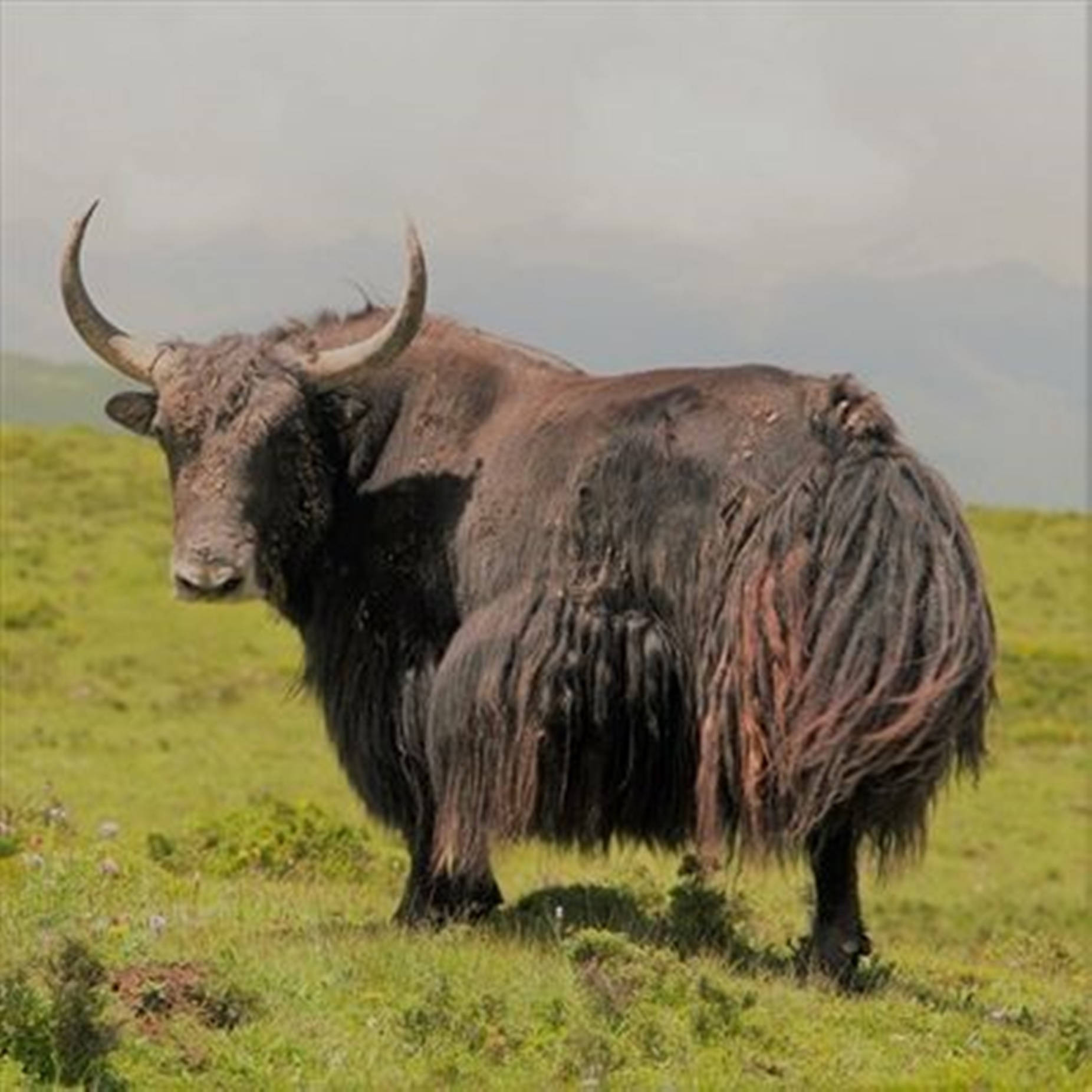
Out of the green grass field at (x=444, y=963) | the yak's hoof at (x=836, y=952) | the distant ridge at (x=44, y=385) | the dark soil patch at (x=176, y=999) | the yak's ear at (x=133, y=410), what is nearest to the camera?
the green grass field at (x=444, y=963)

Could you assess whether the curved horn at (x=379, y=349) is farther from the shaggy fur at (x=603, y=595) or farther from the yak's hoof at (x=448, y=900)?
the yak's hoof at (x=448, y=900)

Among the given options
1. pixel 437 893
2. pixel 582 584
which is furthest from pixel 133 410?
pixel 437 893

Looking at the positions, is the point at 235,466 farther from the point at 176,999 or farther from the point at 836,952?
the point at 836,952

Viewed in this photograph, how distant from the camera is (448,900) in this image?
8.55 metres

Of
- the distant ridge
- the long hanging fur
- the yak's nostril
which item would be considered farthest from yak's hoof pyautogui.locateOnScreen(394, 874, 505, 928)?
the distant ridge

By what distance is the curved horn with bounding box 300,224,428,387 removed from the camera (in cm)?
837

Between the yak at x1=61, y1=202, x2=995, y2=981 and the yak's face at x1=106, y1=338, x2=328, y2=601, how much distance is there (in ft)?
0.04

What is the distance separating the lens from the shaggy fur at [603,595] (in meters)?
7.57

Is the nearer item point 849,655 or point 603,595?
point 849,655

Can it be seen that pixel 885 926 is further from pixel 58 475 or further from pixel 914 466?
pixel 58 475

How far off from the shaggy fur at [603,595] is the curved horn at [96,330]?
170 millimetres

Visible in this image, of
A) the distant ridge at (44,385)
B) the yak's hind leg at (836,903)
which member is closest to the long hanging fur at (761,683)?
the yak's hind leg at (836,903)

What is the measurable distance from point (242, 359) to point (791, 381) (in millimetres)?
2034

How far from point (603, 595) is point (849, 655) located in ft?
3.06
